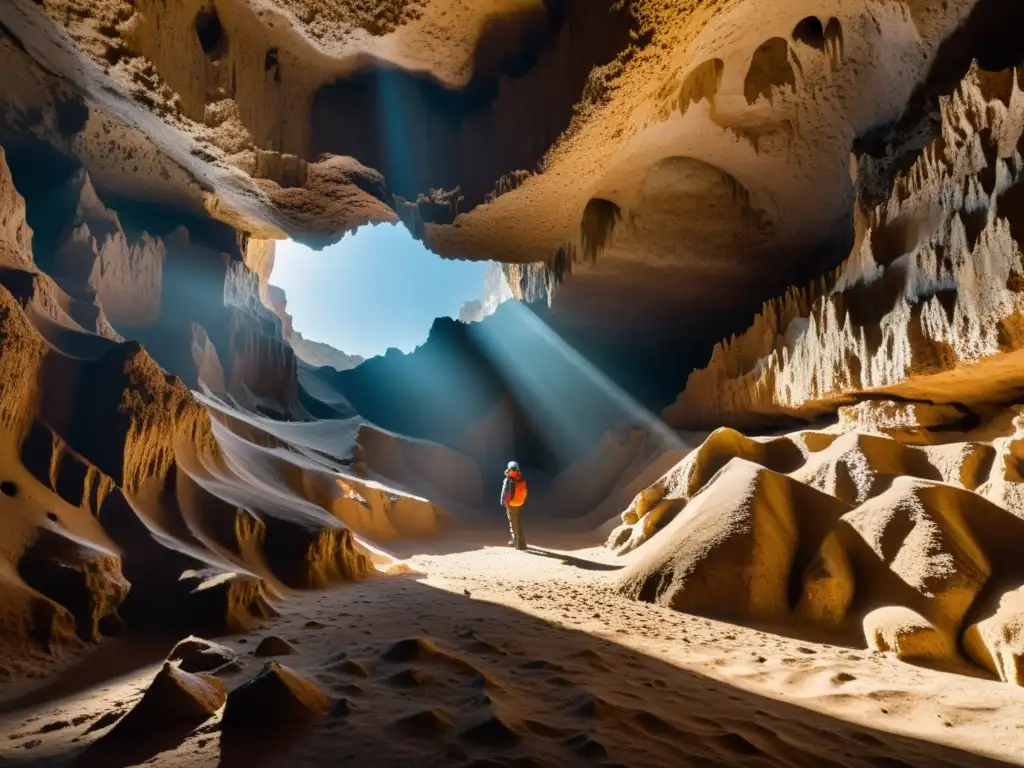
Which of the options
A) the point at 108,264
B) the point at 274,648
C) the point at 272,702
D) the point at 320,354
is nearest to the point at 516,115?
the point at 108,264

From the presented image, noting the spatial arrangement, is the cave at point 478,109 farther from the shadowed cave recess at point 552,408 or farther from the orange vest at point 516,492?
the orange vest at point 516,492

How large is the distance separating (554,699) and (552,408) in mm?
14628

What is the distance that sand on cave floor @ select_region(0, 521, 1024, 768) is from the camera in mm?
1971

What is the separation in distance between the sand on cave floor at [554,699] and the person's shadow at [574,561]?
2343 mm

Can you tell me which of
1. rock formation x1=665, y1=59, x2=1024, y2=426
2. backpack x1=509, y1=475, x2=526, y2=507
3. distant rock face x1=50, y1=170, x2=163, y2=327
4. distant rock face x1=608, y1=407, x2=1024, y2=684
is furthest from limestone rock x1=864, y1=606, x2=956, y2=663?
distant rock face x1=50, y1=170, x2=163, y2=327

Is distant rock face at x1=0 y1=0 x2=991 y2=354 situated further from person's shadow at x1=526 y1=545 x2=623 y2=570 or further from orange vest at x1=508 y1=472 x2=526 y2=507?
person's shadow at x1=526 y1=545 x2=623 y2=570

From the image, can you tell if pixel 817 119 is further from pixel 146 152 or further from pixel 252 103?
pixel 146 152

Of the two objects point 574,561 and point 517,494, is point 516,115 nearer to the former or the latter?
point 517,494

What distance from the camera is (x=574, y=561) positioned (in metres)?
7.52

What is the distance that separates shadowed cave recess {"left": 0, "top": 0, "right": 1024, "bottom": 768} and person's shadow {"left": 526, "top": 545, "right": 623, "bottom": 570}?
11cm

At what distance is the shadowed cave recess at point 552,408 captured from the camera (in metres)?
2.73

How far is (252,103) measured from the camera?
32.0ft

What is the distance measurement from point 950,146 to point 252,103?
32.7 ft

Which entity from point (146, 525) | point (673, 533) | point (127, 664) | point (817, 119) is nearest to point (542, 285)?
point (817, 119)
